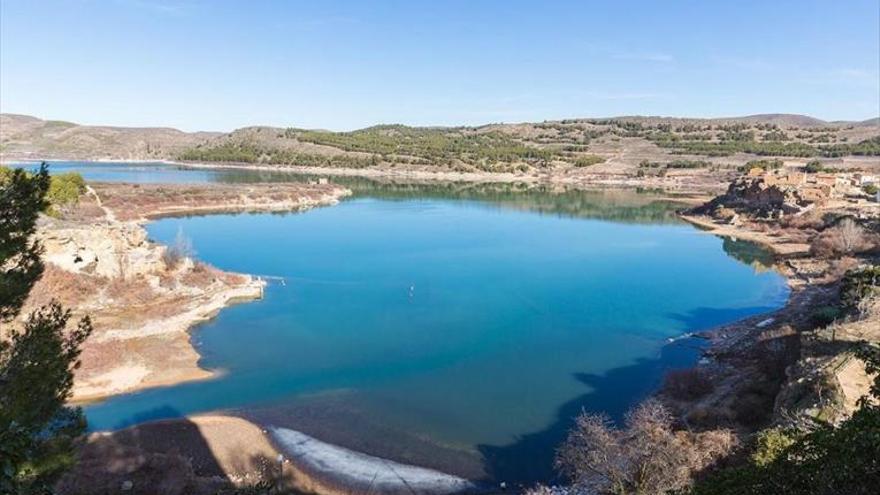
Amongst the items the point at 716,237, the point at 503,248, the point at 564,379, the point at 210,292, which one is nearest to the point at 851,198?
the point at 716,237

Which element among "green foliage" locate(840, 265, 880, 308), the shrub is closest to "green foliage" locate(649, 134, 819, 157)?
"green foliage" locate(840, 265, 880, 308)

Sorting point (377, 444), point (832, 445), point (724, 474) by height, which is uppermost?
point (832, 445)

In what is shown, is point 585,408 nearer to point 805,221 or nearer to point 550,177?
point 805,221

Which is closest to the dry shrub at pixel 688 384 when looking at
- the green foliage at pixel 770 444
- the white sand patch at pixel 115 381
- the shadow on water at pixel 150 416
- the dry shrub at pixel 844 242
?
the green foliage at pixel 770 444

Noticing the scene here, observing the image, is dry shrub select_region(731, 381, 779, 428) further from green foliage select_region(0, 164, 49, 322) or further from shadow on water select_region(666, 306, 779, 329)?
green foliage select_region(0, 164, 49, 322)

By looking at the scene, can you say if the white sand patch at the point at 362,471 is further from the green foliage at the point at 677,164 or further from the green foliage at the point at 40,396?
the green foliage at the point at 677,164

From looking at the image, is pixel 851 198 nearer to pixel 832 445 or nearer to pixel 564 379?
pixel 564 379
